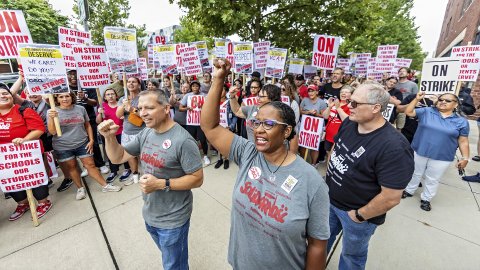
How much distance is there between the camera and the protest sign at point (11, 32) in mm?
3293

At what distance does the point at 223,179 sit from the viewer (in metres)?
4.86

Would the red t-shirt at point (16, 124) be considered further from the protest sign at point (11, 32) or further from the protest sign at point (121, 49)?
the protest sign at point (121, 49)

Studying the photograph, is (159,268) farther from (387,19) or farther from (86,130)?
(387,19)

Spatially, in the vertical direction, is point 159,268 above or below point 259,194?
below

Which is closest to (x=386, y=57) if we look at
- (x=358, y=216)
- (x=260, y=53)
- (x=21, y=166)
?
(x=260, y=53)

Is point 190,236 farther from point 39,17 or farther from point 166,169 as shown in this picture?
point 39,17

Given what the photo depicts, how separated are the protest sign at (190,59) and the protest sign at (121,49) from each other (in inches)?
68.2

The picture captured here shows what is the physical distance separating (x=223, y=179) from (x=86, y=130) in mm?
2696

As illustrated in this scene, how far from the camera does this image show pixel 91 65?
4293 mm

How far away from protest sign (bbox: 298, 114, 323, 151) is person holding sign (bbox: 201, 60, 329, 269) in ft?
11.1

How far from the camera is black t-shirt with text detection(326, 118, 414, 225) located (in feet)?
5.89

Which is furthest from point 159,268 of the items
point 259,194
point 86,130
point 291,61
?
point 291,61

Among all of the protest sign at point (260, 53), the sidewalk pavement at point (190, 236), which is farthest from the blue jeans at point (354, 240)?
the protest sign at point (260, 53)

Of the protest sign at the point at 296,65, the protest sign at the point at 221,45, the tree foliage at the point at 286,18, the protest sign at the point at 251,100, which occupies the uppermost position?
the tree foliage at the point at 286,18
